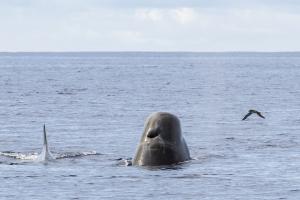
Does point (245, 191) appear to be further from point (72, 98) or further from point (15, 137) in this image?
point (72, 98)

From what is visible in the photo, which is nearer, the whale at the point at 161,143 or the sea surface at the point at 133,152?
the sea surface at the point at 133,152

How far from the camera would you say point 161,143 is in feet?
127

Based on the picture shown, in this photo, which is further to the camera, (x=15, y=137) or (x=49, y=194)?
(x=15, y=137)

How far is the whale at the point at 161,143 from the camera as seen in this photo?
38.8 metres

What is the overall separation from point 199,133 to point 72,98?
4147 cm

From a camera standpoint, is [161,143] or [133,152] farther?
[133,152]

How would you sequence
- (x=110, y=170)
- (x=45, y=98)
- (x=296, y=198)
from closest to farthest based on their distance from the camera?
(x=296, y=198)
(x=110, y=170)
(x=45, y=98)

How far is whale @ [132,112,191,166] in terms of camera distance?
38.8 meters

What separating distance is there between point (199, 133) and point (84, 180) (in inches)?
754

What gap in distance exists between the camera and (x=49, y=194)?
3428 centimetres

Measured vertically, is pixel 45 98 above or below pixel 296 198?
above

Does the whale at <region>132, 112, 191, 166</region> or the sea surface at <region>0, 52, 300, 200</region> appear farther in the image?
the whale at <region>132, 112, 191, 166</region>

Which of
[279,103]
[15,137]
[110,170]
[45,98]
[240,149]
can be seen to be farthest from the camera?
[45,98]

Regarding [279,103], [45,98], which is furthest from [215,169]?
[45,98]
